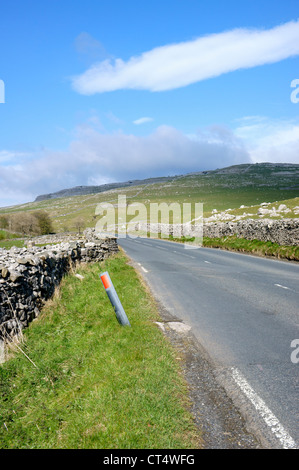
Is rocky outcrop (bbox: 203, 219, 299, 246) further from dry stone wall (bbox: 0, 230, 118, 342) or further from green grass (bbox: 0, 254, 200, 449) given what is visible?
green grass (bbox: 0, 254, 200, 449)

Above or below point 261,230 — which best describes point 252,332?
below

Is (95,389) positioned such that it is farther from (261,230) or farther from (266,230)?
(261,230)

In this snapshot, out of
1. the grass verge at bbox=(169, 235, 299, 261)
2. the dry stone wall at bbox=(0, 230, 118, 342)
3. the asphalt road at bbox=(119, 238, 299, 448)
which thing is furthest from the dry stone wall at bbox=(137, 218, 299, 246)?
the dry stone wall at bbox=(0, 230, 118, 342)

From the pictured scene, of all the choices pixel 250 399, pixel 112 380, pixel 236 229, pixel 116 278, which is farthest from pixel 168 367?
pixel 236 229

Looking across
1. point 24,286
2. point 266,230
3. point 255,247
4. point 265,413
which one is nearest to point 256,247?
point 255,247

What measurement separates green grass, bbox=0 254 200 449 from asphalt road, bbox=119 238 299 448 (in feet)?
2.76

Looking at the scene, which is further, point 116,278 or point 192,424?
point 116,278

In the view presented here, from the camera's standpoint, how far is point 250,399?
15.2 feet

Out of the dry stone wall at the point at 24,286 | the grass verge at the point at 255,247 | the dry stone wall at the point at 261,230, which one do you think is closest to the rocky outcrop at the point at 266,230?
the dry stone wall at the point at 261,230

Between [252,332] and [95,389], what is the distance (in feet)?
12.5

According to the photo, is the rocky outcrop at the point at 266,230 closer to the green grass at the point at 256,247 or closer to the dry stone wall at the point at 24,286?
the green grass at the point at 256,247

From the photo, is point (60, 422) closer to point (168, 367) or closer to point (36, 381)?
point (36, 381)

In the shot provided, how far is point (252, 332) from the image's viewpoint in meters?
7.25
